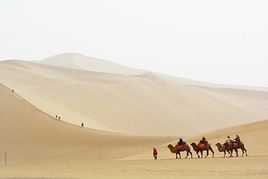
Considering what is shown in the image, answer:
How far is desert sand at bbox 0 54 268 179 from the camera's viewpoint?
1825 cm

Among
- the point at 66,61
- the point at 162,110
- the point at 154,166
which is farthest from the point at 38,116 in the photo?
the point at 66,61

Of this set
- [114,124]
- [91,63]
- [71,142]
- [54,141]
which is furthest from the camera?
[91,63]

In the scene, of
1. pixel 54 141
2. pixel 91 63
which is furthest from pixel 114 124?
pixel 91 63

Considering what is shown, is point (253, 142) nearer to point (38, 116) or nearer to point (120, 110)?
point (38, 116)

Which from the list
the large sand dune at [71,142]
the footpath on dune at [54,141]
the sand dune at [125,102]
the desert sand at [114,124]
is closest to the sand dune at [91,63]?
the desert sand at [114,124]

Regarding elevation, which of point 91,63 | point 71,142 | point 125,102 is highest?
point 91,63

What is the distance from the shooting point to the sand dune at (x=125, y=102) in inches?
1884

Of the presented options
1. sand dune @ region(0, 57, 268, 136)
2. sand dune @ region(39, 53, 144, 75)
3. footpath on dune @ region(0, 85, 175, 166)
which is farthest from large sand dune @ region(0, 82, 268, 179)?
sand dune @ region(39, 53, 144, 75)

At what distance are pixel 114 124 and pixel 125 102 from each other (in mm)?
9669

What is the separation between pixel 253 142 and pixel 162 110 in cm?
2968

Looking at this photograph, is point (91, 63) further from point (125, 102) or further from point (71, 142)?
point (71, 142)

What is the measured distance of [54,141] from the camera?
1254 inches

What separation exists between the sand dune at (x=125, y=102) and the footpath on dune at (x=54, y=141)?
17.9 ft

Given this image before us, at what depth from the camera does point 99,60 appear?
16600cm
